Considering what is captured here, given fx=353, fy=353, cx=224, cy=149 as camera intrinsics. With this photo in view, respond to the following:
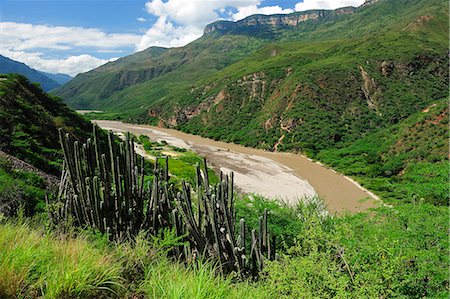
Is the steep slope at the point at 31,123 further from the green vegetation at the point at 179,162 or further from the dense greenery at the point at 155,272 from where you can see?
the dense greenery at the point at 155,272

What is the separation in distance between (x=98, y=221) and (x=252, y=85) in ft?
302

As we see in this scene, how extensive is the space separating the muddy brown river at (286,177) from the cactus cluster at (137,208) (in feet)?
77.2

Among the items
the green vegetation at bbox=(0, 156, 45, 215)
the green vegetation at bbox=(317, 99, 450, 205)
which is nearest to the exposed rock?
the green vegetation at bbox=(317, 99, 450, 205)

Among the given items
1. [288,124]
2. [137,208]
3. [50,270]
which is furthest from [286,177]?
[50,270]

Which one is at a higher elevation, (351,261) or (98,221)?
(98,221)

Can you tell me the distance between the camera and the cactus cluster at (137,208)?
332 inches

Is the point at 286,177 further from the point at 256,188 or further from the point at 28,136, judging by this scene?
the point at 28,136

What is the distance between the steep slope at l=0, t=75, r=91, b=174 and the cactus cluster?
39.8ft

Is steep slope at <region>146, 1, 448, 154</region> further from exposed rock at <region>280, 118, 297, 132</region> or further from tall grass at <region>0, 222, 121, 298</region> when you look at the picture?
tall grass at <region>0, 222, 121, 298</region>

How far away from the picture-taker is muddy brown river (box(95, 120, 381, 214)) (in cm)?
3994

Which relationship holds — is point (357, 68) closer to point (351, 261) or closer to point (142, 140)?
point (142, 140)

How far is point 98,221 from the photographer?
8711mm

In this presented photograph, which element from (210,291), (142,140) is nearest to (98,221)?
(210,291)

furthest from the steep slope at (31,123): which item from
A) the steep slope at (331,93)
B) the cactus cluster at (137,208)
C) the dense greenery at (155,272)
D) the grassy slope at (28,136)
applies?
the steep slope at (331,93)
